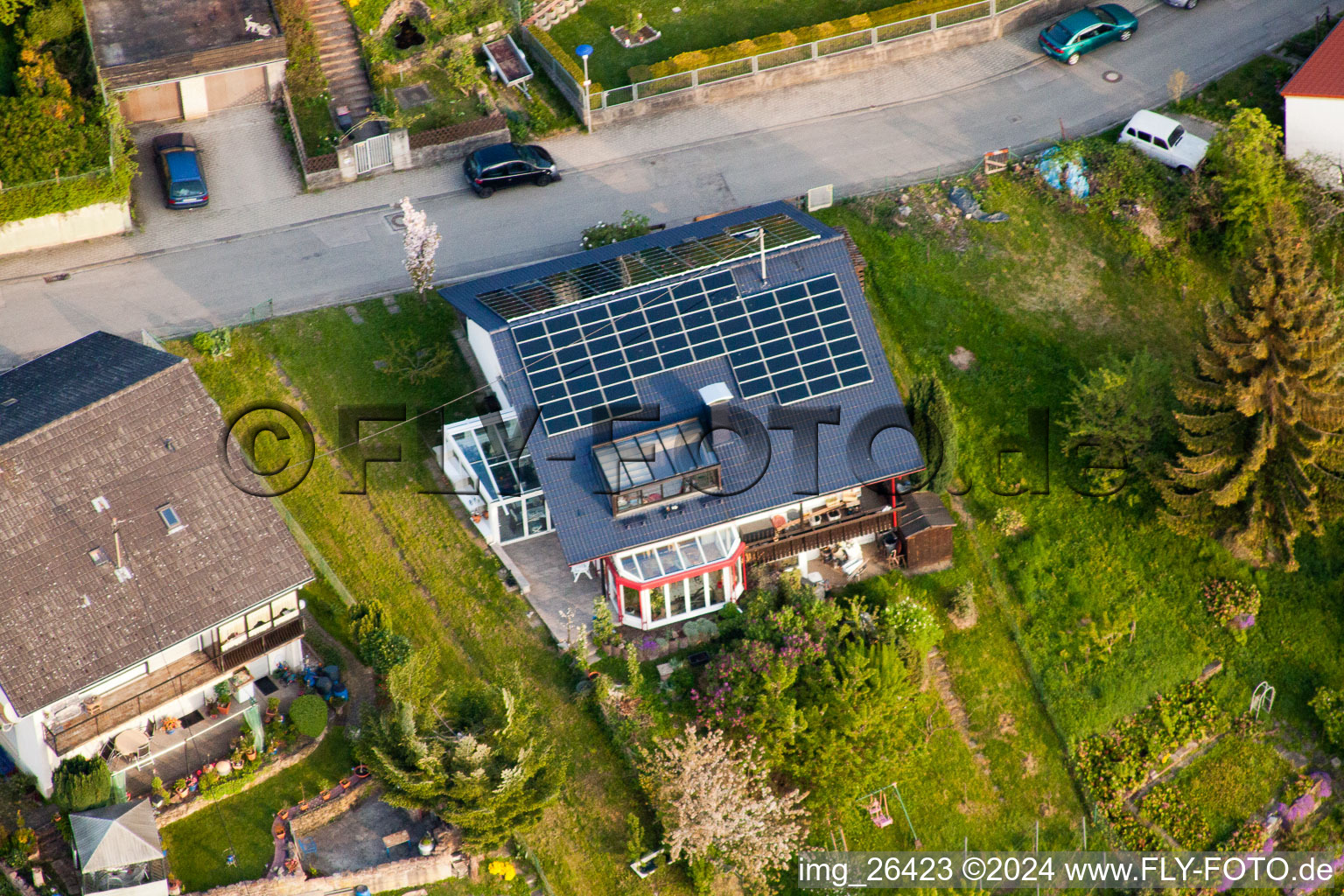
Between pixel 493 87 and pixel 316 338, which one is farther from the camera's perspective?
pixel 493 87

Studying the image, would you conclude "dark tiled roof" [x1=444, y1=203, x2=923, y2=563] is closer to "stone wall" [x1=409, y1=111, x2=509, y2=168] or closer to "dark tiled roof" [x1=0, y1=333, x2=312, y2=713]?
"dark tiled roof" [x1=0, y1=333, x2=312, y2=713]

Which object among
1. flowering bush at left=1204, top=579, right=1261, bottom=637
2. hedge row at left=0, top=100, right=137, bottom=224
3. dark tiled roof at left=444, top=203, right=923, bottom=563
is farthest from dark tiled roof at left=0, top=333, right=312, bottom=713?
flowering bush at left=1204, top=579, right=1261, bottom=637

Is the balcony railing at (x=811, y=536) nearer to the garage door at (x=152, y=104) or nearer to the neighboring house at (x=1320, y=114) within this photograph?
the neighboring house at (x=1320, y=114)

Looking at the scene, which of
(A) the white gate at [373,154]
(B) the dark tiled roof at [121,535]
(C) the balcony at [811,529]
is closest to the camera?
(B) the dark tiled roof at [121,535]

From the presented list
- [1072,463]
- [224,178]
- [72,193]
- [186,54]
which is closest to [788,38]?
[1072,463]

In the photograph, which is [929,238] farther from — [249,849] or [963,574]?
[249,849]

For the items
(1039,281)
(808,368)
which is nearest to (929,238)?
(1039,281)

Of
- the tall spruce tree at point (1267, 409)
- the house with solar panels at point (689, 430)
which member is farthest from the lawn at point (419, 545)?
the tall spruce tree at point (1267, 409)

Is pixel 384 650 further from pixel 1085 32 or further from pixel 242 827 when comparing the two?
pixel 1085 32
